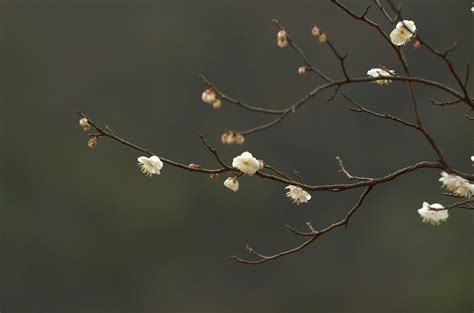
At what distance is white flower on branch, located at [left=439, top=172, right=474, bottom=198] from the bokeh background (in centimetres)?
1232

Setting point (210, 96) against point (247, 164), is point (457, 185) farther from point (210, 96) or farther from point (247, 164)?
point (210, 96)

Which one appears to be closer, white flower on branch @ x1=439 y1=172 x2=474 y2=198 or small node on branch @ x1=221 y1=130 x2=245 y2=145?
small node on branch @ x1=221 y1=130 x2=245 y2=145

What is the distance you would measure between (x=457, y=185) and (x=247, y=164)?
0.38 metres

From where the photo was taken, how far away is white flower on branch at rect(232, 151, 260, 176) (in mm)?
1869

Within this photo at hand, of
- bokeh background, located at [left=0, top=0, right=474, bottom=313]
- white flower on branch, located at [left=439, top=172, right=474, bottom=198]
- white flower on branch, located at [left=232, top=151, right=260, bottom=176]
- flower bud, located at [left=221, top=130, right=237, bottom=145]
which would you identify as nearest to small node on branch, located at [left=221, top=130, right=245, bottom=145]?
flower bud, located at [left=221, top=130, right=237, bottom=145]

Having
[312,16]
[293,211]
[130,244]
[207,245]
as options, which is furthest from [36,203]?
[312,16]

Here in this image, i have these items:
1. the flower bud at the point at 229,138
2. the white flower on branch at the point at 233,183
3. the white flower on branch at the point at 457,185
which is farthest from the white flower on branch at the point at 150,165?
the white flower on branch at the point at 457,185

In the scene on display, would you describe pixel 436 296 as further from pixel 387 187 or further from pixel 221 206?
pixel 221 206

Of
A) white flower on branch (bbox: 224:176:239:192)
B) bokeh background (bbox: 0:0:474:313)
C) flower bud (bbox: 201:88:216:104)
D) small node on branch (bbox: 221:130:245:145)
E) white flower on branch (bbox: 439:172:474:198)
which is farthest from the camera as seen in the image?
bokeh background (bbox: 0:0:474:313)

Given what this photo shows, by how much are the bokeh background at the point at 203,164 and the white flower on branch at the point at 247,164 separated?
1237 centimetres

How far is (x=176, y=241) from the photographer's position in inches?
650

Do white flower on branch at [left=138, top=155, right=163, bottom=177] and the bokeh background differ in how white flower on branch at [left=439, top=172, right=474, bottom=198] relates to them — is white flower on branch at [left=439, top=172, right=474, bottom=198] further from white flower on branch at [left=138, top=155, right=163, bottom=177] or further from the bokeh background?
the bokeh background

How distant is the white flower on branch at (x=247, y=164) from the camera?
187cm

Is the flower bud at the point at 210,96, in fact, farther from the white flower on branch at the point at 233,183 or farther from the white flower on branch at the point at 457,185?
the white flower on branch at the point at 457,185
